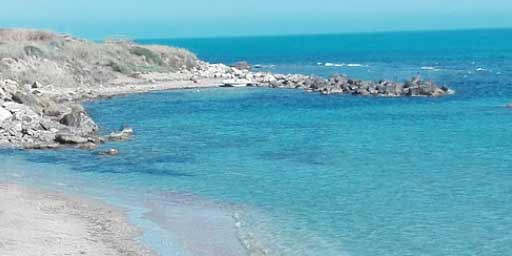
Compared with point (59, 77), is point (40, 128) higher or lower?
higher

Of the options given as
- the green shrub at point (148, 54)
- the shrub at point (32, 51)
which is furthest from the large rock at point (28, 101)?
the green shrub at point (148, 54)

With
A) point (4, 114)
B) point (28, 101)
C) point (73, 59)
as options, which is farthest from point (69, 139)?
point (73, 59)

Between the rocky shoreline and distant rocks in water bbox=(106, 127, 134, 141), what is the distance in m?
0.05

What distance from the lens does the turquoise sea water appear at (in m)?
20.5

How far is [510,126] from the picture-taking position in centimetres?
4319

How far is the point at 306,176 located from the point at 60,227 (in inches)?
428

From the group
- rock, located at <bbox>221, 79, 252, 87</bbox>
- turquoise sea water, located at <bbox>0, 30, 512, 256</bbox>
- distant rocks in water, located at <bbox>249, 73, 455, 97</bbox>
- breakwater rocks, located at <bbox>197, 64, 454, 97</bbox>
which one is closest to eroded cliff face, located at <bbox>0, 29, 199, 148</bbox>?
turquoise sea water, located at <bbox>0, 30, 512, 256</bbox>

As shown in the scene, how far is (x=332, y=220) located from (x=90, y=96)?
4384cm

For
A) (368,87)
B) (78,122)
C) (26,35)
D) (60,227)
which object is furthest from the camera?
(26,35)

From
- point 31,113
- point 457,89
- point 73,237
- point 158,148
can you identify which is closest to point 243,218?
point 73,237

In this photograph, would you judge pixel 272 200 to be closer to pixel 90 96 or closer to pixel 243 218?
pixel 243 218

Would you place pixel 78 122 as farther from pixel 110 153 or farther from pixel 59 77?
pixel 59 77

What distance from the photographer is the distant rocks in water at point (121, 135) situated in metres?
40.0

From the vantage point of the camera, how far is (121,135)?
132 ft
